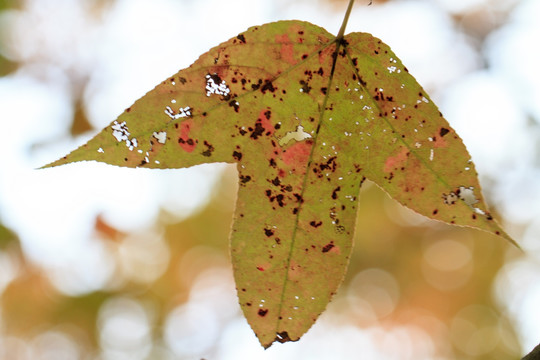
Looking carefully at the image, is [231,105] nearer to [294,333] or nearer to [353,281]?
[294,333]

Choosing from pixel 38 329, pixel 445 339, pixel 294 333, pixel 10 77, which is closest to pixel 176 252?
pixel 38 329

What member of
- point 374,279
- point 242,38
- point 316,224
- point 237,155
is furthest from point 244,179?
point 374,279

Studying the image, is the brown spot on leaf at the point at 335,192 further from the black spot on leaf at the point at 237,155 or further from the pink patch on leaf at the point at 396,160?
the black spot on leaf at the point at 237,155

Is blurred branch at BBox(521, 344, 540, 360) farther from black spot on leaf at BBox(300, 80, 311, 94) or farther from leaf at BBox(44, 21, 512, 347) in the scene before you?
black spot on leaf at BBox(300, 80, 311, 94)

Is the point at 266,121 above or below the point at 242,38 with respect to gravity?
below

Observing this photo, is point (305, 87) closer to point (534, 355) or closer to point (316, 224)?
point (316, 224)

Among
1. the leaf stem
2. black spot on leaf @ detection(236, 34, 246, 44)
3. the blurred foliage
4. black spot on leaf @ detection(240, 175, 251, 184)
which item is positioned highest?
the leaf stem

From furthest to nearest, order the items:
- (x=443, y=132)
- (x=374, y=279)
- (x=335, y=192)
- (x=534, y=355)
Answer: (x=374, y=279)
(x=335, y=192)
(x=443, y=132)
(x=534, y=355)

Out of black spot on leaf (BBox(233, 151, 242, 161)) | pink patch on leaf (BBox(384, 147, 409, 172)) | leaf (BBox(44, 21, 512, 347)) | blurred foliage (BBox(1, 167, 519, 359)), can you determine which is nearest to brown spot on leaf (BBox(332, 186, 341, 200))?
leaf (BBox(44, 21, 512, 347))

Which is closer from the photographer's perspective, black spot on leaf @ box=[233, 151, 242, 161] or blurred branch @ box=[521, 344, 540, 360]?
blurred branch @ box=[521, 344, 540, 360]

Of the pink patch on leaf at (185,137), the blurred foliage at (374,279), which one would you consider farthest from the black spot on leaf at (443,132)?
the blurred foliage at (374,279)
